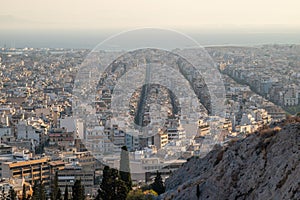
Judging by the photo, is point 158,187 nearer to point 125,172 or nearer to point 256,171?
point 125,172

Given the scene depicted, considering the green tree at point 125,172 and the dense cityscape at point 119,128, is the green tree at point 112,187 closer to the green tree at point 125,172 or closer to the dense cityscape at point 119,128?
the green tree at point 125,172

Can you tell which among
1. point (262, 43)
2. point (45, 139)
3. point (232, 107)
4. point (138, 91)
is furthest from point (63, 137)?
point (262, 43)

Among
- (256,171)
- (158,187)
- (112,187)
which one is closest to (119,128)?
(112,187)

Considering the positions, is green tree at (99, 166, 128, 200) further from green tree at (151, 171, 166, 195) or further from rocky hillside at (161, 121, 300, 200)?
rocky hillside at (161, 121, 300, 200)

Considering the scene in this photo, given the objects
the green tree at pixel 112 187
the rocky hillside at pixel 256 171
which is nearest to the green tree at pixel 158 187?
the green tree at pixel 112 187

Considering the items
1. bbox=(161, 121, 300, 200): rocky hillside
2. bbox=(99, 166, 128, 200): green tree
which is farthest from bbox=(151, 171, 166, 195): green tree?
bbox=(161, 121, 300, 200): rocky hillside

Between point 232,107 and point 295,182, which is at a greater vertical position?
point 295,182

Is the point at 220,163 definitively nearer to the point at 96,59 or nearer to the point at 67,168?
the point at 67,168
